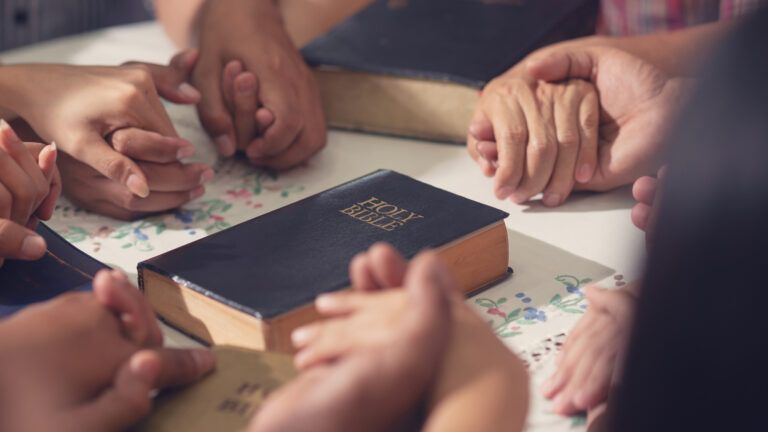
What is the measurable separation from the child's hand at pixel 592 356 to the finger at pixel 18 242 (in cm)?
36

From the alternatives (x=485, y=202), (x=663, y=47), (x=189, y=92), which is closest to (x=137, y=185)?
(x=189, y=92)

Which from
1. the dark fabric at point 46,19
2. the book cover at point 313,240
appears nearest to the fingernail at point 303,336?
the book cover at point 313,240

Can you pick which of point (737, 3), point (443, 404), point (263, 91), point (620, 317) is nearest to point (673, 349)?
point (443, 404)

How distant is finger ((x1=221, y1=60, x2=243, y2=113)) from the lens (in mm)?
943

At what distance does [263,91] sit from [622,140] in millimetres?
→ 351

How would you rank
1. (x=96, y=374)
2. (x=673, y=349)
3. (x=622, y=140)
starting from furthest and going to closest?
(x=622, y=140), (x=96, y=374), (x=673, y=349)

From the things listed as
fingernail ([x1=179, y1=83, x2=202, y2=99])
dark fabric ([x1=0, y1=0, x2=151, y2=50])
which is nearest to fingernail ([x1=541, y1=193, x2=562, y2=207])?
fingernail ([x1=179, y1=83, x2=202, y2=99])

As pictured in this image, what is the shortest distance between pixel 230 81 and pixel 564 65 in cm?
33

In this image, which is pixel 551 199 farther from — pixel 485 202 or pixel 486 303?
pixel 486 303

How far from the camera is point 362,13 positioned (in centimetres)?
115

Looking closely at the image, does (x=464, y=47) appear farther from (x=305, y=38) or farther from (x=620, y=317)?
(x=620, y=317)

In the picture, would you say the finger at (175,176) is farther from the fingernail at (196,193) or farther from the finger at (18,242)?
the finger at (18,242)

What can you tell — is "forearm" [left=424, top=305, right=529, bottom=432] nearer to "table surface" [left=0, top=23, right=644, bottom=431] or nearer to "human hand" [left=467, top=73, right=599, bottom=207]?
"table surface" [left=0, top=23, right=644, bottom=431]

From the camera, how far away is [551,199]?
0.85m
